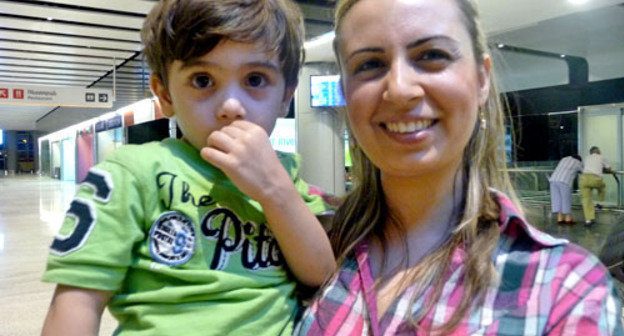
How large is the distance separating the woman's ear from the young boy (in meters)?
0.38

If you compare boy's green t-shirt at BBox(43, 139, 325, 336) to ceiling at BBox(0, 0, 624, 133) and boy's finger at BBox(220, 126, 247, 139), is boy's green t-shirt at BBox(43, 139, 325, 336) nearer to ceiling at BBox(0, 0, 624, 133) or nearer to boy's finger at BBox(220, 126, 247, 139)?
boy's finger at BBox(220, 126, 247, 139)

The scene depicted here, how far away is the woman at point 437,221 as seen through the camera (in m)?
0.80

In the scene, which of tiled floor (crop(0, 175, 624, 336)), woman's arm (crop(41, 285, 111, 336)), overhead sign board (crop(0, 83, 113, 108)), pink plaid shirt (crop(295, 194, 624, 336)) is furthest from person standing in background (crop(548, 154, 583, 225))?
overhead sign board (crop(0, 83, 113, 108))

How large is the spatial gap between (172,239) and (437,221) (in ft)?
1.74

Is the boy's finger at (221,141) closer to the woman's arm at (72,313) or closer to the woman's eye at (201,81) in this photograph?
the woman's eye at (201,81)

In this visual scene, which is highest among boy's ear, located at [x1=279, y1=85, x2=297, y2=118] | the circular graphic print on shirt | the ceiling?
the ceiling

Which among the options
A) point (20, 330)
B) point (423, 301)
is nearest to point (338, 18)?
point (423, 301)

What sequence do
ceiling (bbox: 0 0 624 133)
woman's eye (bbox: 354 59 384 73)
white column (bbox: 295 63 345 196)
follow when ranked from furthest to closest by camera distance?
1. white column (bbox: 295 63 345 196)
2. ceiling (bbox: 0 0 624 133)
3. woman's eye (bbox: 354 59 384 73)

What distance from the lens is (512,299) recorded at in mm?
808

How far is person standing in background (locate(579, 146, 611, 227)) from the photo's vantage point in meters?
8.87

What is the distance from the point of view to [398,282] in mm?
947

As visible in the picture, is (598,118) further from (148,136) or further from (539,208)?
(148,136)

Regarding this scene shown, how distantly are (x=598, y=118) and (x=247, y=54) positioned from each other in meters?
11.6

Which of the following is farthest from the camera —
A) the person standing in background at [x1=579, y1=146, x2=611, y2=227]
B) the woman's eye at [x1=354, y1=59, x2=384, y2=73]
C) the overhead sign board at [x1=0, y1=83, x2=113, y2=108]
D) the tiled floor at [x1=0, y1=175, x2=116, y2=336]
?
the overhead sign board at [x1=0, y1=83, x2=113, y2=108]
